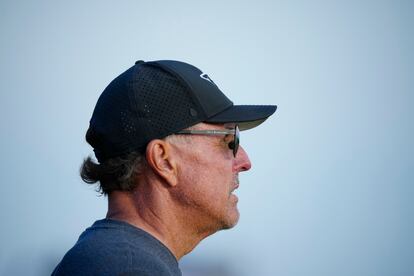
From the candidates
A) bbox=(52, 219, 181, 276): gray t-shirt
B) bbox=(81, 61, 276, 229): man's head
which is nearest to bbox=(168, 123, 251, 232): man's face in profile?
bbox=(81, 61, 276, 229): man's head

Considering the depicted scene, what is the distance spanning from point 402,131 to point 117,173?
48.6 inches

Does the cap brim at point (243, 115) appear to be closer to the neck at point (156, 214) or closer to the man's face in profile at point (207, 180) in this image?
the man's face in profile at point (207, 180)

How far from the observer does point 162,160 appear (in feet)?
2.65

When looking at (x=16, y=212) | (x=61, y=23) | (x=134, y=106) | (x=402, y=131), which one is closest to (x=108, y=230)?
(x=134, y=106)

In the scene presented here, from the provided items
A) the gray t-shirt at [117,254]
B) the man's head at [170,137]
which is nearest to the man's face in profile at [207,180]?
the man's head at [170,137]

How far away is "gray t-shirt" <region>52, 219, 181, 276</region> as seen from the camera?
624 mm

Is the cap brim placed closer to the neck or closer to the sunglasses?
the sunglasses

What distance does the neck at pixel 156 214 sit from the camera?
0.79 meters

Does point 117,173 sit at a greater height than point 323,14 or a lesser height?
lesser

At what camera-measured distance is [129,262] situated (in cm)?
63

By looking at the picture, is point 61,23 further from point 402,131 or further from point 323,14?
point 402,131

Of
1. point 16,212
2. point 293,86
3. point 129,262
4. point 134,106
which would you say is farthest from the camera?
point 293,86

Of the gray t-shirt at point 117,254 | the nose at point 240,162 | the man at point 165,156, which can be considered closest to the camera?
the gray t-shirt at point 117,254

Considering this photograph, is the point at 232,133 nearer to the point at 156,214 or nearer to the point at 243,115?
the point at 243,115
